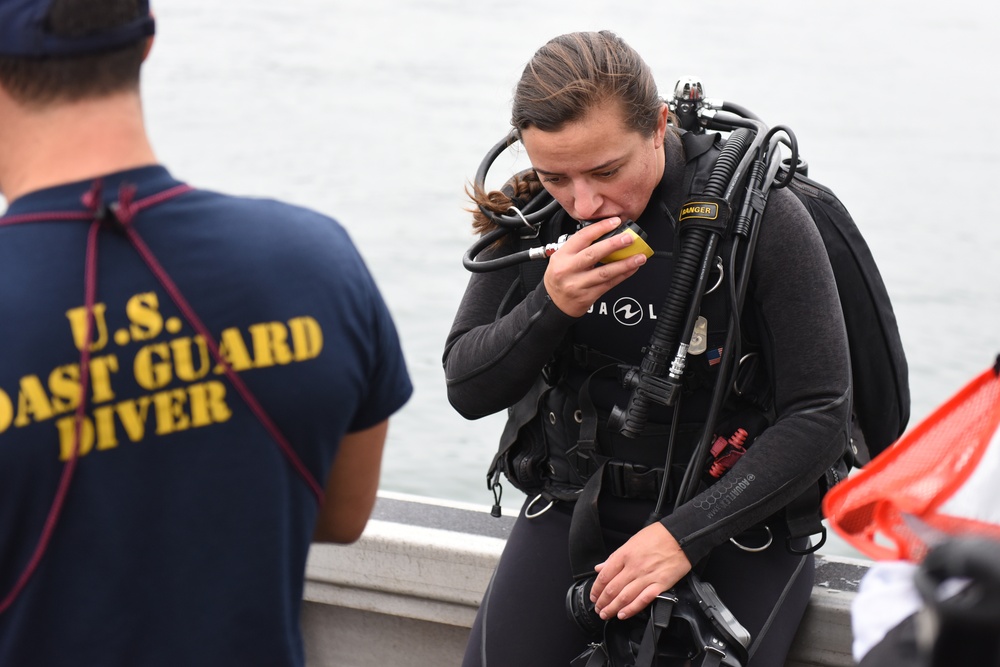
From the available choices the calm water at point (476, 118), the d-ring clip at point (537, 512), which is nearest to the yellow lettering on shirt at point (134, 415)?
the d-ring clip at point (537, 512)

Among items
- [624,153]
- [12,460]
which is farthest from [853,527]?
[624,153]

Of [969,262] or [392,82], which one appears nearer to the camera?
[969,262]

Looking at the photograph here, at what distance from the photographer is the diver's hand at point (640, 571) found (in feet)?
5.64

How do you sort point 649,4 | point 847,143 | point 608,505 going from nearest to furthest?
point 608,505 → point 847,143 → point 649,4

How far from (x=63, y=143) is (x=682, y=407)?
1.10 m

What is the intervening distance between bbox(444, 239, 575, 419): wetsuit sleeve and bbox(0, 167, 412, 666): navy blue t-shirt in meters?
0.69

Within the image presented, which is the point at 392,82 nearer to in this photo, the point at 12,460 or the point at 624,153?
the point at 624,153

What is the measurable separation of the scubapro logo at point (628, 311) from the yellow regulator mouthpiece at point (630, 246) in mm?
137

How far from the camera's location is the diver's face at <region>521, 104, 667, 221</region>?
1.75 m

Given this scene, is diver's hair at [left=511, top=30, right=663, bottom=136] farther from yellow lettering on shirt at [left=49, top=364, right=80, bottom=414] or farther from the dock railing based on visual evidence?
yellow lettering on shirt at [left=49, top=364, right=80, bottom=414]

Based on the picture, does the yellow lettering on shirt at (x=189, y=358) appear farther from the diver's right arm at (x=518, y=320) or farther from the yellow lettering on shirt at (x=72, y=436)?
the diver's right arm at (x=518, y=320)

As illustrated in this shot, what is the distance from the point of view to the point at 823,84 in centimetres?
1089

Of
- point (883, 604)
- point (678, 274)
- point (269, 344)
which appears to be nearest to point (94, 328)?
point (269, 344)

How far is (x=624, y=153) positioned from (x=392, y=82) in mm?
9423
